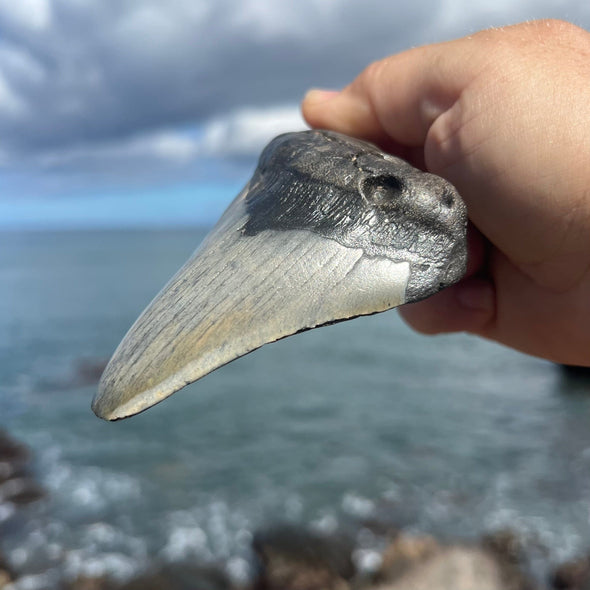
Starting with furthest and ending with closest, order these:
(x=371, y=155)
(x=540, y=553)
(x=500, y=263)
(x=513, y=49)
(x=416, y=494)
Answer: (x=416, y=494)
(x=540, y=553)
(x=500, y=263)
(x=513, y=49)
(x=371, y=155)

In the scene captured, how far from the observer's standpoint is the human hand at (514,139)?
1.91 metres

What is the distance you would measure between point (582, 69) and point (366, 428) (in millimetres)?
14222

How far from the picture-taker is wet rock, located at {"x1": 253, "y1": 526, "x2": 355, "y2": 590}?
7996mm

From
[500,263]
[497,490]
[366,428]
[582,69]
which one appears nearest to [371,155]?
[582,69]

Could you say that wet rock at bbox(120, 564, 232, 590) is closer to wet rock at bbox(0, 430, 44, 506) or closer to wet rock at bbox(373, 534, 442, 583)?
wet rock at bbox(373, 534, 442, 583)

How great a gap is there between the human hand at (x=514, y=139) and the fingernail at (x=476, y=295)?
0.27ft

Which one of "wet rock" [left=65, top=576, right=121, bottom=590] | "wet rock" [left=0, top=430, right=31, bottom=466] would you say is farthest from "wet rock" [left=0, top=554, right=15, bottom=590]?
"wet rock" [left=0, top=430, right=31, bottom=466]

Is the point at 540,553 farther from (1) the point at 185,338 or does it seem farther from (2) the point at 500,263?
(1) the point at 185,338

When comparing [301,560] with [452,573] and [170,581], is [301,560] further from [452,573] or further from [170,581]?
[452,573]

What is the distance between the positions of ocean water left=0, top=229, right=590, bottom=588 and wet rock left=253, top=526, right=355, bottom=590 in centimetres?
35

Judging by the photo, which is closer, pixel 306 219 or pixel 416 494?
pixel 306 219

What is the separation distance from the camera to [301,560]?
855cm

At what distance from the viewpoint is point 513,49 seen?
79.4 inches

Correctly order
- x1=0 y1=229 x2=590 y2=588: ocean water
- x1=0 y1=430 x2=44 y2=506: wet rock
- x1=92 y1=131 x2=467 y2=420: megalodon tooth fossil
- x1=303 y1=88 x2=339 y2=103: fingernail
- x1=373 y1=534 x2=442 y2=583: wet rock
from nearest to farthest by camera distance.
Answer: x1=92 y1=131 x2=467 y2=420: megalodon tooth fossil → x1=303 y1=88 x2=339 y2=103: fingernail → x1=373 y1=534 x2=442 y2=583: wet rock → x1=0 y1=229 x2=590 y2=588: ocean water → x1=0 y1=430 x2=44 y2=506: wet rock
